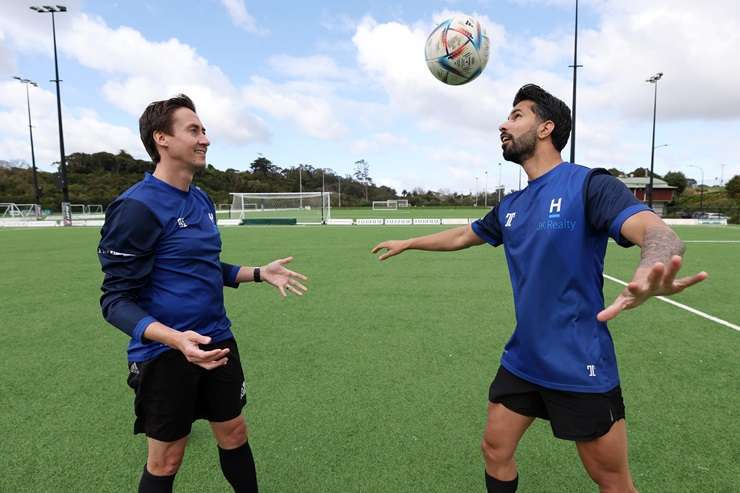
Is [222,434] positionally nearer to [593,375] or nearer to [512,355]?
[512,355]

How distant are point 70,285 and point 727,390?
9.89 meters

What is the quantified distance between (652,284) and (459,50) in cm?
315

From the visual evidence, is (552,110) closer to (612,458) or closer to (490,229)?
(490,229)

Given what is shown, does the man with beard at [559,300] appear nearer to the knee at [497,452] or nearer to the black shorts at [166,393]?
the knee at [497,452]

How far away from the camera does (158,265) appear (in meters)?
2.00

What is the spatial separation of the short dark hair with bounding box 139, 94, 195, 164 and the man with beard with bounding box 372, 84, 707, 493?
160 cm

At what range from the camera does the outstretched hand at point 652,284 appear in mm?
1297

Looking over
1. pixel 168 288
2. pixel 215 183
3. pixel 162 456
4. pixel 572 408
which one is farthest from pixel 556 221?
pixel 215 183

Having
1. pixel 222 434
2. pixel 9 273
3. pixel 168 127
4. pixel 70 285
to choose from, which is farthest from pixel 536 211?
pixel 9 273

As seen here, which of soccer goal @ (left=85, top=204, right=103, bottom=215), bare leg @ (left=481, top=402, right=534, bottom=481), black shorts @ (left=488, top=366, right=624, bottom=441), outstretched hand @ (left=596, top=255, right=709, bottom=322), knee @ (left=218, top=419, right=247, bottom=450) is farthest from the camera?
soccer goal @ (left=85, top=204, right=103, bottom=215)

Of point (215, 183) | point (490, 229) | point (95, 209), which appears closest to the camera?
point (490, 229)

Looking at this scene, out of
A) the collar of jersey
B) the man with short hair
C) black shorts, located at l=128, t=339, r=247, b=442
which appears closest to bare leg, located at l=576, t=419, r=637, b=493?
the man with short hair

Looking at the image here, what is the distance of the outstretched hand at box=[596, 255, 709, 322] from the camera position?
130cm

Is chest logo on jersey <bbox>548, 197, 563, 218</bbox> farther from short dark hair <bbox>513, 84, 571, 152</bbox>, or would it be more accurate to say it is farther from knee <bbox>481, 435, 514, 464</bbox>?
knee <bbox>481, 435, 514, 464</bbox>
